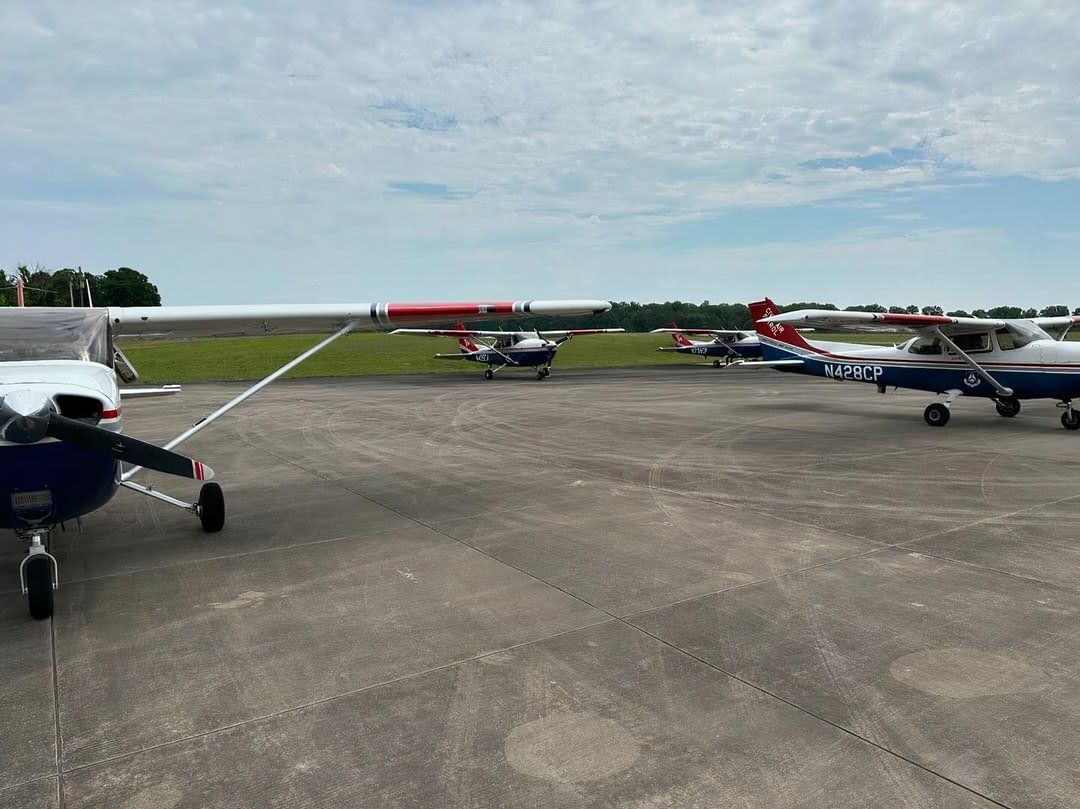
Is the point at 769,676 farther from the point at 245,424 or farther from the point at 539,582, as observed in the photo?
the point at 245,424

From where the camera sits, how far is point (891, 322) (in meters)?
12.9

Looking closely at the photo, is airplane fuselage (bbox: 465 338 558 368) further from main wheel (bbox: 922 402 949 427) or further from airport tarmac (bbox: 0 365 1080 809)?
airport tarmac (bbox: 0 365 1080 809)

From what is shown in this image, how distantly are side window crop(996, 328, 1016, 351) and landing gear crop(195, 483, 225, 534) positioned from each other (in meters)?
13.4

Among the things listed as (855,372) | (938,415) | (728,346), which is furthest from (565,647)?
(728,346)

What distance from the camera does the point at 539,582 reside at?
5.20m

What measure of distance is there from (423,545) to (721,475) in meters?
4.54

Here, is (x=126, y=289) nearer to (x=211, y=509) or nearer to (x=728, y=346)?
(x=728, y=346)

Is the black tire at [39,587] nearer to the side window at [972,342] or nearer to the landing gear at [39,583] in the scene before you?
the landing gear at [39,583]

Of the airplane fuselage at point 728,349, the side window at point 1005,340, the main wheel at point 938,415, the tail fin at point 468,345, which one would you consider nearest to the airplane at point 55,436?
the main wheel at point 938,415

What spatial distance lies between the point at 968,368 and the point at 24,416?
1465 cm

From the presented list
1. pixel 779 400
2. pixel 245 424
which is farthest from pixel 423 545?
pixel 779 400

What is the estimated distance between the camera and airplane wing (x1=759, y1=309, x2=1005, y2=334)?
1233 cm

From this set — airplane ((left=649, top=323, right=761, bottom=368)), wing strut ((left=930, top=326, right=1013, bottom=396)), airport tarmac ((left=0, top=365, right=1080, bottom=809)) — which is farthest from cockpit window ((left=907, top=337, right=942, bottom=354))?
airplane ((left=649, top=323, right=761, bottom=368))

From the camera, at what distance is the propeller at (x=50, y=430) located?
13.8 feet
